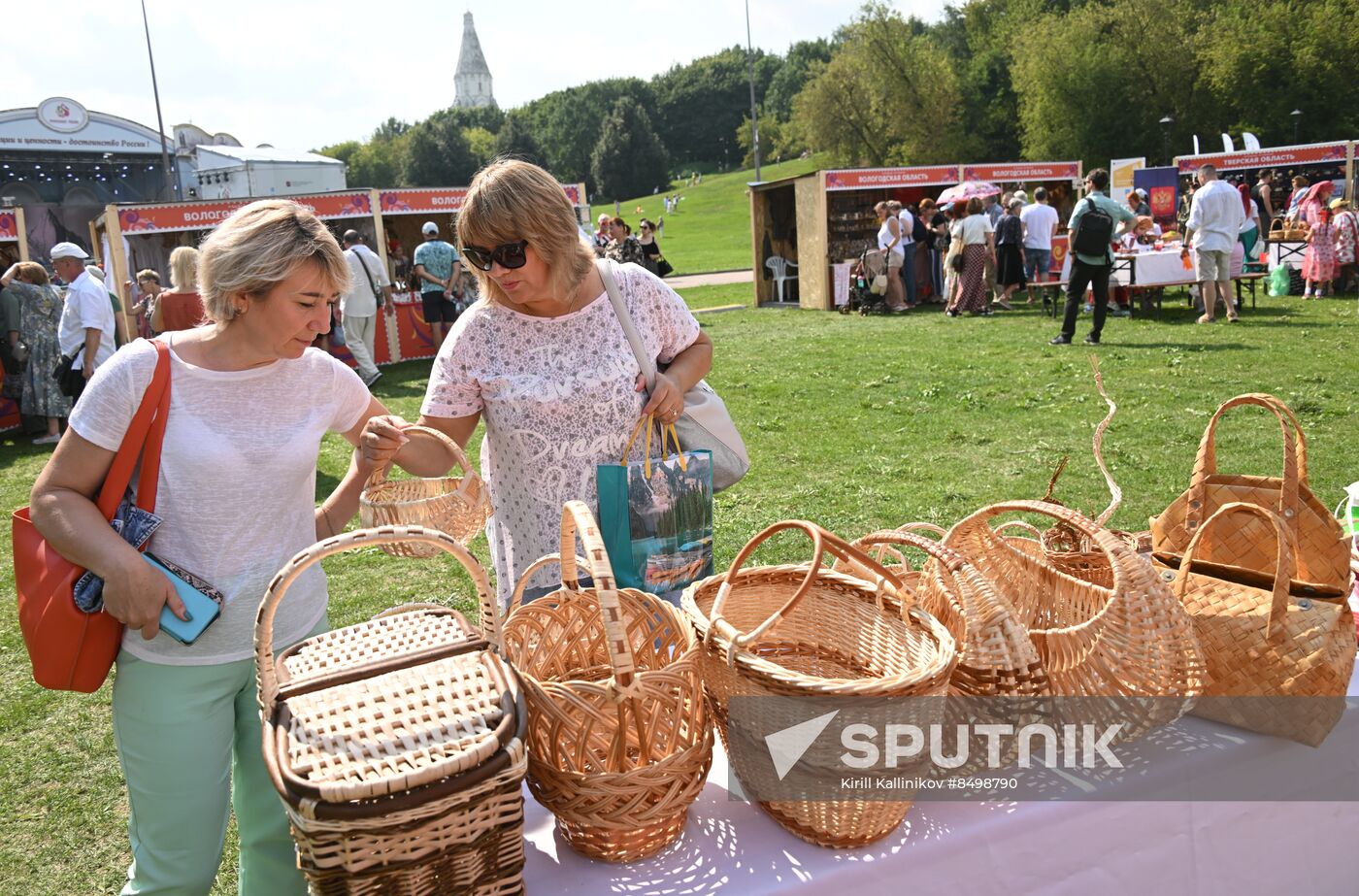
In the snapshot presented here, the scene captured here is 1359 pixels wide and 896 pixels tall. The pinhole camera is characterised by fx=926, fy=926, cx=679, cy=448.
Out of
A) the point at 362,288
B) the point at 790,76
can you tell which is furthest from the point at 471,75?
the point at 362,288

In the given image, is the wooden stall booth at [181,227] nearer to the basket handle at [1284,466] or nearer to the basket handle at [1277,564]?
the basket handle at [1284,466]

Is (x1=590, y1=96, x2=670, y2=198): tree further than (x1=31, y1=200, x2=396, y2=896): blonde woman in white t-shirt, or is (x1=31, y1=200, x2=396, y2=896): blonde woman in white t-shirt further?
(x1=590, y1=96, x2=670, y2=198): tree

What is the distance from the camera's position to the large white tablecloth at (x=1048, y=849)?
1.42 m

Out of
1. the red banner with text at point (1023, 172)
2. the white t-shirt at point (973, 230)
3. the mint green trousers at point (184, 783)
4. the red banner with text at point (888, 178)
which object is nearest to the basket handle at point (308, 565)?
the mint green trousers at point (184, 783)

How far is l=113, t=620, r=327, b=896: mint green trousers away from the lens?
66.5 inches

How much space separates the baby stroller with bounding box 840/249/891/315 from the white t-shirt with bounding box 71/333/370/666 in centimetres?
1410

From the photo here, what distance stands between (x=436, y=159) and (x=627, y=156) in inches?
817

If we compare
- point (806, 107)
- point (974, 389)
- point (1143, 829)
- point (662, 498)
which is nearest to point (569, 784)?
point (662, 498)

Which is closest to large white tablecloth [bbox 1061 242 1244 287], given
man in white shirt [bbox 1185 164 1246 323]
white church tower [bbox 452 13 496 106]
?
man in white shirt [bbox 1185 164 1246 323]

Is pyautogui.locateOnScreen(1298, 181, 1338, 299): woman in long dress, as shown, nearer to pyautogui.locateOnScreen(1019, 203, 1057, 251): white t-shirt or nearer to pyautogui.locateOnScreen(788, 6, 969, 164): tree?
pyautogui.locateOnScreen(1019, 203, 1057, 251): white t-shirt

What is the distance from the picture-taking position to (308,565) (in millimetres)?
1365

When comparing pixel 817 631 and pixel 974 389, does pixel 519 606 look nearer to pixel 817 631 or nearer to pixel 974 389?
pixel 817 631

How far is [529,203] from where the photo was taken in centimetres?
208

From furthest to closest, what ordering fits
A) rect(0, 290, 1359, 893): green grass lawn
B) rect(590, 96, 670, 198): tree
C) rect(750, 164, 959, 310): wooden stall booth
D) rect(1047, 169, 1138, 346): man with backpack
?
rect(590, 96, 670, 198): tree, rect(750, 164, 959, 310): wooden stall booth, rect(1047, 169, 1138, 346): man with backpack, rect(0, 290, 1359, 893): green grass lawn
